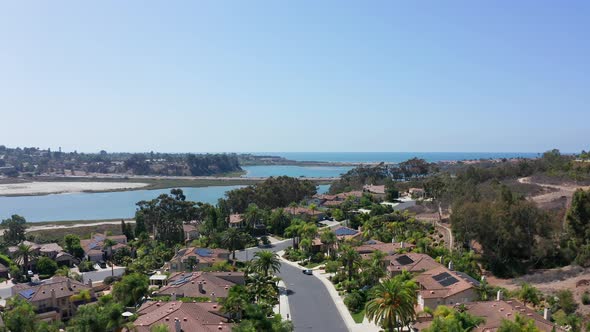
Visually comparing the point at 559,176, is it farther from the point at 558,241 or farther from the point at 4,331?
the point at 4,331

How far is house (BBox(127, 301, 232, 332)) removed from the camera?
2916cm

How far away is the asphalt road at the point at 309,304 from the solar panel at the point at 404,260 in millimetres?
8093

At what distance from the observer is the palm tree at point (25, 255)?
51.7 m

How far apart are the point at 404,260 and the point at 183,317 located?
24.3m

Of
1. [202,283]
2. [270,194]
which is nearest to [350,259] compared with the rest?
[202,283]

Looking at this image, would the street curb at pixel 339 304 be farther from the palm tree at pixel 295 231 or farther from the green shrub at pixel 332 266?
the palm tree at pixel 295 231

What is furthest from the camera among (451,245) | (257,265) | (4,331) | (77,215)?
(77,215)

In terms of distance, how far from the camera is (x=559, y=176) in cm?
8256

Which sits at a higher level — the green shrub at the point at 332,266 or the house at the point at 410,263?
the house at the point at 410,263

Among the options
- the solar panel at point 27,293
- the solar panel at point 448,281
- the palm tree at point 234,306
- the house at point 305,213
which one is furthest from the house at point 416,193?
the solar panel at point 27,293

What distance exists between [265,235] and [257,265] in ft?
94.4

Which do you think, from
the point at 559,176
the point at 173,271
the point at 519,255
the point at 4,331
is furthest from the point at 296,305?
the point at 559,176

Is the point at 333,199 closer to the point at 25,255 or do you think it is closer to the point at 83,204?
the point at 25,255

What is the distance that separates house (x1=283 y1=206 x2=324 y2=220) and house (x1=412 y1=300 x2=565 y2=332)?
47.0m
